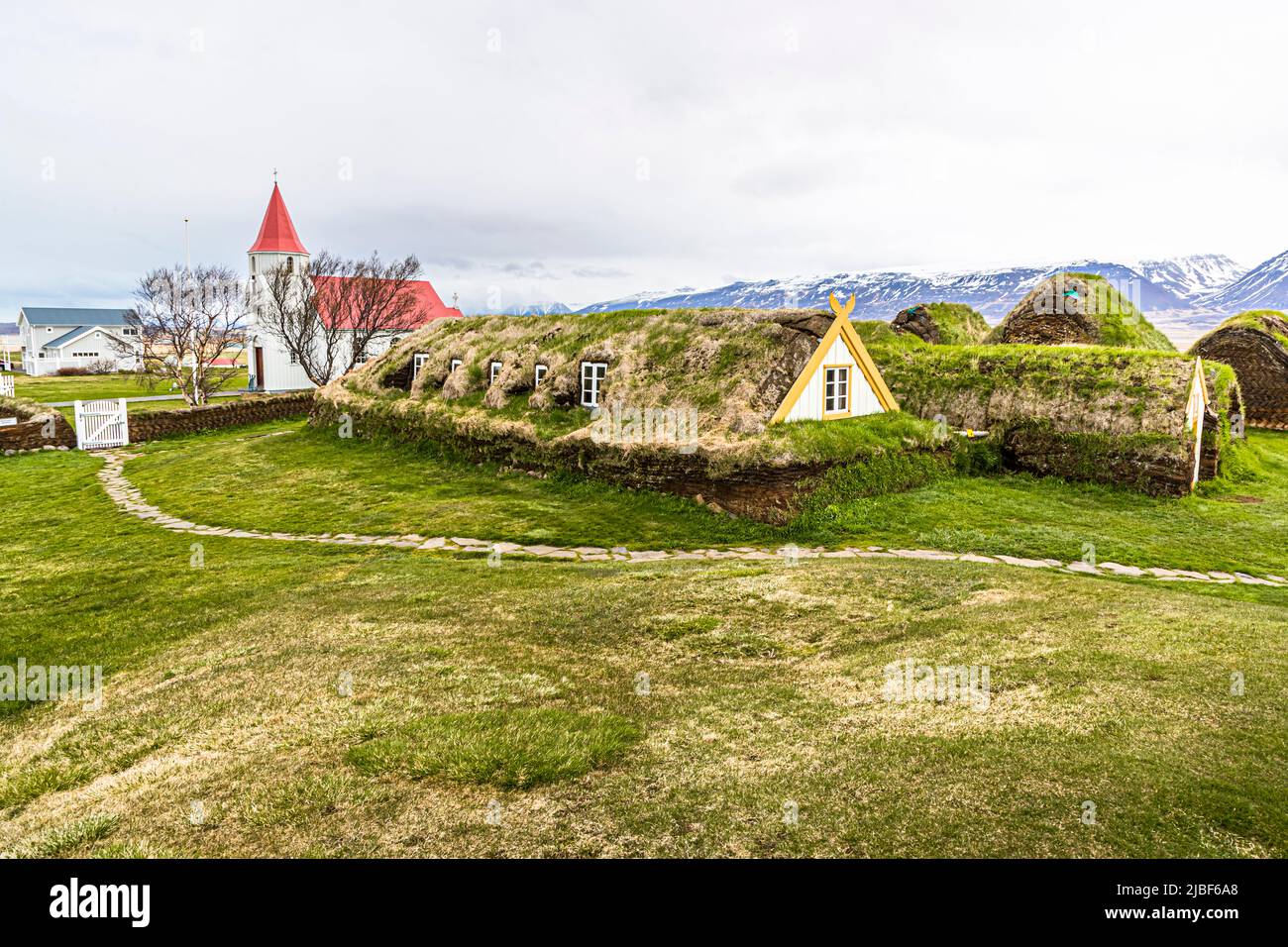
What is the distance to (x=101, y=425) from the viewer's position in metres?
27.9

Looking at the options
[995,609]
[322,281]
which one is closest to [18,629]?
[995,609]

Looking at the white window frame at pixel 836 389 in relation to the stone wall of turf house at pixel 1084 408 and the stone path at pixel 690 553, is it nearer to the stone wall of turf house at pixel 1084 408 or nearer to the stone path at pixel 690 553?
the stone wall of turf house at pixel 1084 408

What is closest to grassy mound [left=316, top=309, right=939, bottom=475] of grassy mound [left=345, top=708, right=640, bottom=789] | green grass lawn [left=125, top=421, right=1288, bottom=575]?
green grass lawn [left=125, top=421, right=1288, bottom=575]

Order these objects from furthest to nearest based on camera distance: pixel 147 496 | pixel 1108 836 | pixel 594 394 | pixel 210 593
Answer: pixel 594 394 < pixel 147 496 < pixel 210 593 < pixel 1108 836

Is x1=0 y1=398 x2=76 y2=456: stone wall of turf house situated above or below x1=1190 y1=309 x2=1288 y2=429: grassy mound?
below

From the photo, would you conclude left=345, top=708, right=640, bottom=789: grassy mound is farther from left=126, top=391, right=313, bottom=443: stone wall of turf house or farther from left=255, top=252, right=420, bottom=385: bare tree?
left=255, top=252, right=420, bottom=385: bare tree

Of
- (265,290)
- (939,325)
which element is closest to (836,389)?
(939,325)

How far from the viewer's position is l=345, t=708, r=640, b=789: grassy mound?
204 inches

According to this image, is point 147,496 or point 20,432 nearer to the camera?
point 147,496

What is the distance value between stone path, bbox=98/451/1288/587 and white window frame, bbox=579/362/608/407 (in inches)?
283

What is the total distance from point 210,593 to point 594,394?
39.5ft

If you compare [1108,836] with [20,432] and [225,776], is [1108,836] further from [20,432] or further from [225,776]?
[20,432]

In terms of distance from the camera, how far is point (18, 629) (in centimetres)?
942
